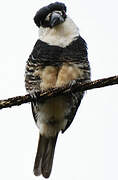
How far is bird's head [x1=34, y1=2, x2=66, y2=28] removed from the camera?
5777mm

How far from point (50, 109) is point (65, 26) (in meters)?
0.97

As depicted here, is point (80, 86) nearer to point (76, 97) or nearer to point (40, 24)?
point (76, 97)

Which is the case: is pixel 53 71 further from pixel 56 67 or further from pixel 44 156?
pixel 44 156

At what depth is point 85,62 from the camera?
5.52m

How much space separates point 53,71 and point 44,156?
146cm

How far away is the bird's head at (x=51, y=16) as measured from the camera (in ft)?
19.0

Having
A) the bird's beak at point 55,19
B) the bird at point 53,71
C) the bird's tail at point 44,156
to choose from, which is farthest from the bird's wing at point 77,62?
the bird's tail at point 44,156

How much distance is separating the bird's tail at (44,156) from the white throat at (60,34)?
4.01 feet

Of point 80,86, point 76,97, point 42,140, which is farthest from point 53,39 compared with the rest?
point 80,86

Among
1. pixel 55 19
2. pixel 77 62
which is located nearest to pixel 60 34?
pixel 55 19

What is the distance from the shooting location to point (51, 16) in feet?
19.0

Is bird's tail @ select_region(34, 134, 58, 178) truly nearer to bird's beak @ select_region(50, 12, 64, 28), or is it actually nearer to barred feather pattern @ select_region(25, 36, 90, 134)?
barred feather pattern @ select_region(25, 36, 90, 134)

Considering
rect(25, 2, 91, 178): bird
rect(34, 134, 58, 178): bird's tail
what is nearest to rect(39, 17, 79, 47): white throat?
rect(25, 2, 91, 178): bird

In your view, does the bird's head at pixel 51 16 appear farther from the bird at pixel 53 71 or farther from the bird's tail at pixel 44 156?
the bird's tail at pixel 44 156
